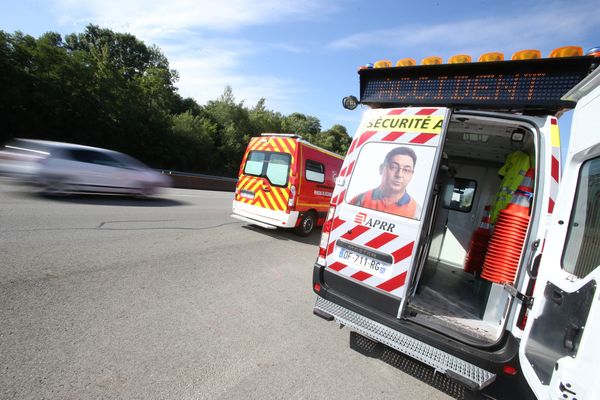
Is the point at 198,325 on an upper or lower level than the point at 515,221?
lower

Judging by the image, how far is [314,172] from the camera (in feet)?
26.9

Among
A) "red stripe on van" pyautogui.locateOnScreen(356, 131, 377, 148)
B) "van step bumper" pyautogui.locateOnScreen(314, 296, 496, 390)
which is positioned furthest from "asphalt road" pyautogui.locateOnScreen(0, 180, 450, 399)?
"red stripe on van" pyautogui.locateOnScreen(356, 131, 377, 148)

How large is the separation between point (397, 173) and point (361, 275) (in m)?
1.10

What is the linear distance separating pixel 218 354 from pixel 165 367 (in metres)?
0.45

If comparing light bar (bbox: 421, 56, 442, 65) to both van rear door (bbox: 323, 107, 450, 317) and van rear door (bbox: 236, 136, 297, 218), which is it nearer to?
van rear door (bbox: 323, 107, 450, 317)

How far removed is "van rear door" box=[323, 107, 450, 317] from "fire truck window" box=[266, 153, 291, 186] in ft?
13.8

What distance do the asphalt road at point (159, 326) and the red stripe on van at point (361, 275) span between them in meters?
0.77

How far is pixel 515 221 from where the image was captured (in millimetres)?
2963

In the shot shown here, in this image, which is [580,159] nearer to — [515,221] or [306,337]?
[515,221]

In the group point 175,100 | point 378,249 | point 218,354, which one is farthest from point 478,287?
point 175,100

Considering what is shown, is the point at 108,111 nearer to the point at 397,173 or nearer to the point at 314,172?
the point at 314,172

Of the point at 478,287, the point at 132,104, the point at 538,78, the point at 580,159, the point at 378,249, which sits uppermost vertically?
the point at 132,104

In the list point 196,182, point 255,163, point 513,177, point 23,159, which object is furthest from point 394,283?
point 196,182

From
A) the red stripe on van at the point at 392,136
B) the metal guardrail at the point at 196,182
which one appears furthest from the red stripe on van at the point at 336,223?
the metal guardrail at the point at 196,182
